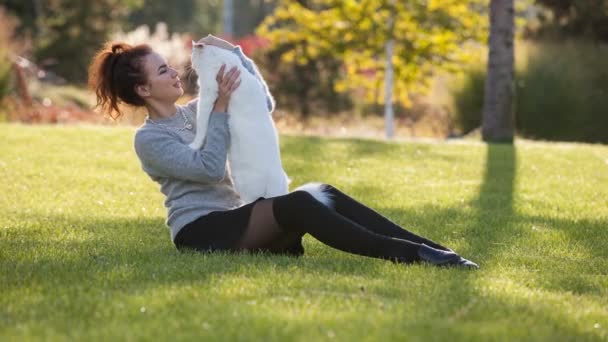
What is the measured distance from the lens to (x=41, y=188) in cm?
719

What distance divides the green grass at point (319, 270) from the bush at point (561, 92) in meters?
7.06

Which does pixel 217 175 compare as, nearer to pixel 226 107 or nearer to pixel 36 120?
pixel 226 107

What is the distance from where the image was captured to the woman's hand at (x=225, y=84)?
420 centimetres

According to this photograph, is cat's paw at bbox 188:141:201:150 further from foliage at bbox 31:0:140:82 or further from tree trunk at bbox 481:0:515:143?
foliage at bbox 31:0:140:82

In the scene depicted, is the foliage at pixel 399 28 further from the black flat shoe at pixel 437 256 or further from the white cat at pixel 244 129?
the black flat shoe at pixel 437 256

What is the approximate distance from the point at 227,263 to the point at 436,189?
3700mm

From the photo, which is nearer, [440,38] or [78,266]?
[78,266]

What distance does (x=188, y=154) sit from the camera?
13.7ft

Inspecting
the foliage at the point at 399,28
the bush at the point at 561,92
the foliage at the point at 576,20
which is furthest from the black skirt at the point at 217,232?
the foliage at the point at 576,20

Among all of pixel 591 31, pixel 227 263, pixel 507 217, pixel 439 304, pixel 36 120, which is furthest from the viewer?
pixel 591 31

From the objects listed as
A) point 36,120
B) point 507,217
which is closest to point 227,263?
point 507,217

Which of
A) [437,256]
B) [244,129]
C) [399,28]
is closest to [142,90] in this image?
[244,129]

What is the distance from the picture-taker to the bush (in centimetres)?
1531

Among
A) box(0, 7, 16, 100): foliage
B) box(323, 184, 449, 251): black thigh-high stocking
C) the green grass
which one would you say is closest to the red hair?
the green grass
